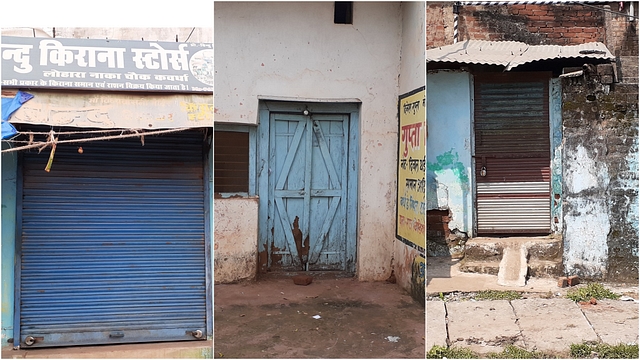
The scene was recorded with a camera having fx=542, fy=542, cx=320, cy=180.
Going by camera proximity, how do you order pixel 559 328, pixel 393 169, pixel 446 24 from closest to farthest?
1. pixel 393 169
2. pixel 559 328
3. pixel 446 24

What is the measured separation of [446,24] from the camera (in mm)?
3918

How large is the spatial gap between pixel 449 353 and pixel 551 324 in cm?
75

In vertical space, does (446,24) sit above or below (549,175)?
above

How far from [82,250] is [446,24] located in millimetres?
2940

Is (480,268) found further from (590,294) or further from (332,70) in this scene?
(332,70)

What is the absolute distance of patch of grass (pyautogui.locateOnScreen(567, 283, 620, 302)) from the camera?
3656 millimetres

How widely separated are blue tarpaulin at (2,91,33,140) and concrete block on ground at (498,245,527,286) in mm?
3203

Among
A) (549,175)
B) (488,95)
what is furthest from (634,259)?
(488,95)

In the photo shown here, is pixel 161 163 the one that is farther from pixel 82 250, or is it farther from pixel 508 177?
pixel 508 177

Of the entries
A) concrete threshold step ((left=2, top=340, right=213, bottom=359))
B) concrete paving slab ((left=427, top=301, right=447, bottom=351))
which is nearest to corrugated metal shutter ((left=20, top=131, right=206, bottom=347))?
concrete threshold step ((left=2, top=340, right=213, bottom=359))

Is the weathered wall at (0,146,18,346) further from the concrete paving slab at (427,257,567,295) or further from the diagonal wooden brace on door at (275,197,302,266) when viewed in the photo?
the concrete paving slab at (427,257,567,295)

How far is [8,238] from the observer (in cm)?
342

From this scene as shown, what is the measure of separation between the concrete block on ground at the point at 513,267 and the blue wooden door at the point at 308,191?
1.73 m

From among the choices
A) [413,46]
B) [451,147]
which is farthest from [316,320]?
[451,147]
